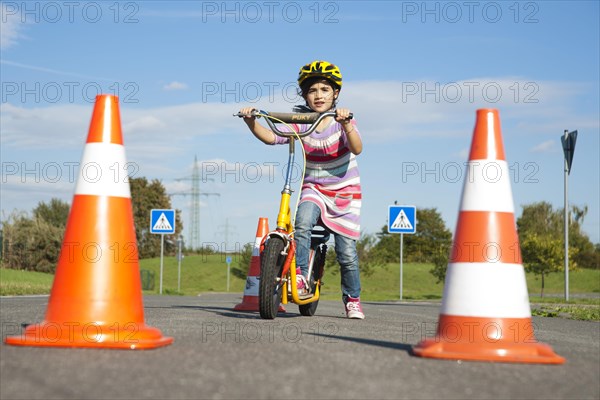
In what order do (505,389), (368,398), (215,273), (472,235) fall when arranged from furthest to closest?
(215,273), (472,235), (505,389), (368,398)

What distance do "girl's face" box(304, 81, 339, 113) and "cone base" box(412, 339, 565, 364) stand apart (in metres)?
3.79

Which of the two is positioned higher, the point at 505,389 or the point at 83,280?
the point at 83,280

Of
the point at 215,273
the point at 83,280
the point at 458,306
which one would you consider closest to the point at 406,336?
the point at 458,306

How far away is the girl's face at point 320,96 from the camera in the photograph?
7633 millimetres

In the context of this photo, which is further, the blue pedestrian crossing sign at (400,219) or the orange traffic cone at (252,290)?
the blue pedestrian crossing sign at (400,219)

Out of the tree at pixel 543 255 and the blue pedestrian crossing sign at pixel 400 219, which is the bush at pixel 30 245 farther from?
the blue pedestrian crossing sign at pixel 400 219

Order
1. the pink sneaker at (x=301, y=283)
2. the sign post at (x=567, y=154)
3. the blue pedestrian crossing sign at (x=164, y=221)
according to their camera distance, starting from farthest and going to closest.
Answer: the blue pedestrian crossing sign at (x=164, y=221), the sign post at (x=567, y=154), the pink sneaker at (x=301, y=283)

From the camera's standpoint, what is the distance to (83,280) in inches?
181

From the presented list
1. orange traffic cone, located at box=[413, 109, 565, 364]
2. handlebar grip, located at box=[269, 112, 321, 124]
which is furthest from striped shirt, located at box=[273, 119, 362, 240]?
orange traffic cone, located at box=[413, 109, 565, 364]

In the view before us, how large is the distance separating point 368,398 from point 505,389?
631mm

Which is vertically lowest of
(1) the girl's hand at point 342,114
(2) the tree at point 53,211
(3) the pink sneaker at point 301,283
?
(3) the pink sneaker at point 301,283

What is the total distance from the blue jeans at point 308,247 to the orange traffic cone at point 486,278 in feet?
8.51

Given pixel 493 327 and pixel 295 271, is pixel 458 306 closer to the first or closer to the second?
pixel 493 327

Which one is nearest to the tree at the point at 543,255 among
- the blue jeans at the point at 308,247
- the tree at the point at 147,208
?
the tree at the point at 147,208
